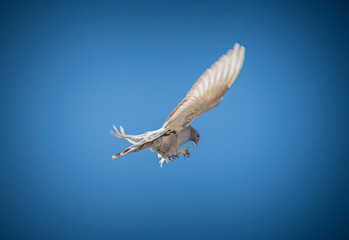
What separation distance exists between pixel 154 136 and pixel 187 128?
136 millimetres

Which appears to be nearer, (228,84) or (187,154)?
(228,84)

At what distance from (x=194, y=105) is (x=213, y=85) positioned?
0.30 ft

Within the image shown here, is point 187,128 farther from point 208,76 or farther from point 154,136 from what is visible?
point 208,76

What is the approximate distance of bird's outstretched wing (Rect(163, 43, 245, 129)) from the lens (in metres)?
0.55

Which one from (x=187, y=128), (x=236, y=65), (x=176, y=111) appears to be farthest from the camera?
(x=187, y=128)

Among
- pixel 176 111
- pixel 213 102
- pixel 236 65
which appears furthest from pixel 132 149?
pixel 236 65

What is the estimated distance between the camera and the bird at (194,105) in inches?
22.0

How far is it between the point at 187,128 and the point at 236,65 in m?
0.32

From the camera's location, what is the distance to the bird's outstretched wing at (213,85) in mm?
554

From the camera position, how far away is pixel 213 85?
23.5 inches

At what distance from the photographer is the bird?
560 millimetres

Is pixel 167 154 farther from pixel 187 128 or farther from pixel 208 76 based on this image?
pixel 208 76

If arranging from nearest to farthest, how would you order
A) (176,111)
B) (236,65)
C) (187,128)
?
(236,65)
(176,111)
(187,128)

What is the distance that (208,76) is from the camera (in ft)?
1.86
